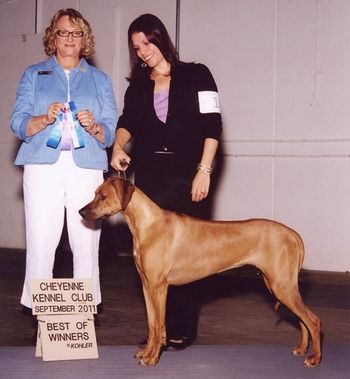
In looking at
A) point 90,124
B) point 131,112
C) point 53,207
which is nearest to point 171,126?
point 131,112

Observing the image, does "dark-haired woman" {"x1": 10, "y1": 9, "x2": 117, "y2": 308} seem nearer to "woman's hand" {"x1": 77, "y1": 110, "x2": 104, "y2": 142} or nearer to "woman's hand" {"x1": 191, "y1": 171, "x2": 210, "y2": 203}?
"woman's hand" {"x1": 77, "y1": 110, "x2": 104, "y2": 142}

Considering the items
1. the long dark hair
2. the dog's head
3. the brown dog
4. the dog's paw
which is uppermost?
the long dark hair

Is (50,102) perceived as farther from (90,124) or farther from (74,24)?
(74,24)

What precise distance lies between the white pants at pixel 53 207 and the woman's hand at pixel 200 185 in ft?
1.97


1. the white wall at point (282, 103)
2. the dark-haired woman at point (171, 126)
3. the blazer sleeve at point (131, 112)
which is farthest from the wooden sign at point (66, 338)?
the white wall at point (282, 103)

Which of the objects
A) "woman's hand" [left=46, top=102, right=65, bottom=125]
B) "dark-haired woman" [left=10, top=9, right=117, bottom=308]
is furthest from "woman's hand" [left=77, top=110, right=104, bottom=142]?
"woman's hand" [left=46, top=102, right=65, bottom=125]

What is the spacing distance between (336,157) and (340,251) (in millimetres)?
1048

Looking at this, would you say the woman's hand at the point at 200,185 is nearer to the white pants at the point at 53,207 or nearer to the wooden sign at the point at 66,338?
the white pants at the point at 53,207

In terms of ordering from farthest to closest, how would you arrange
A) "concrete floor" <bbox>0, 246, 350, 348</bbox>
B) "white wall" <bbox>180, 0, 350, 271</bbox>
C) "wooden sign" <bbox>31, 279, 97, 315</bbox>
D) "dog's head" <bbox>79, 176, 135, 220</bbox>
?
"white wall" <bbox>180, 0, 350, 271</bbox>, "concrete floor" <bbox>0, 246, 350, 348</bbox>, "wooden sign" <bbox>31, 279, 97, 315</bbox>, "dog's head" <bbox>79, 176, 135, 220</bbox>

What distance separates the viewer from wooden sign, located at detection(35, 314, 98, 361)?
10.4 ft

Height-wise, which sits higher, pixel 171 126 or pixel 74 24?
pixel 74 24

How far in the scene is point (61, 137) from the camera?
3.38 m

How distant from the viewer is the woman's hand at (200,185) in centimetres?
330

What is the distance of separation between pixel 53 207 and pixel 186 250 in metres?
0.82
